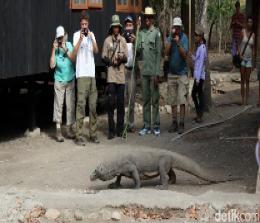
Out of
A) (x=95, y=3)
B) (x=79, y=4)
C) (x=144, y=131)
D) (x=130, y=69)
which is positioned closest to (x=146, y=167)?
(x=144, y=131)

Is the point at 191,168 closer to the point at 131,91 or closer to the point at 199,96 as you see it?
the point at 131,91

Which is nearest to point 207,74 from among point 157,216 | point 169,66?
point 169,66

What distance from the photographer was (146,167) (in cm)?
840

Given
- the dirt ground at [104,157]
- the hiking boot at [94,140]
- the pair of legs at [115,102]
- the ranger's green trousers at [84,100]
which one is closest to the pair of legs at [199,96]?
the dirt ground at [104,157]

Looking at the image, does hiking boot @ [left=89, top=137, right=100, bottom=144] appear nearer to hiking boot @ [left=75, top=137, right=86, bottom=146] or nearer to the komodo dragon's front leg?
hiking boot @ [left=75, top=137, right=86, bottom=146]

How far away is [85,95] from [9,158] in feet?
6.09

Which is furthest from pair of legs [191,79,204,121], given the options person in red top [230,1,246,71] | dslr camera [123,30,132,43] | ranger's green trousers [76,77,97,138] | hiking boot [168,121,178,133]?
person in red top [230,1,246,71]

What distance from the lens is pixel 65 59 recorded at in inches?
488

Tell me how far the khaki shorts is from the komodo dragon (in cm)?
387

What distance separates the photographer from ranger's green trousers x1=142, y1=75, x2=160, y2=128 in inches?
493

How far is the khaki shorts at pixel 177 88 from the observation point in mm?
12492

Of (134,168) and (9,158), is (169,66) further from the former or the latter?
(134,168)

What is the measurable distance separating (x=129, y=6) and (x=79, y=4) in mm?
2946

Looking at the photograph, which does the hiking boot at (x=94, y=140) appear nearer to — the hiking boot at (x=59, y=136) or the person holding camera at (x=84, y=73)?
the person holding camera at (x=84, y=73)
